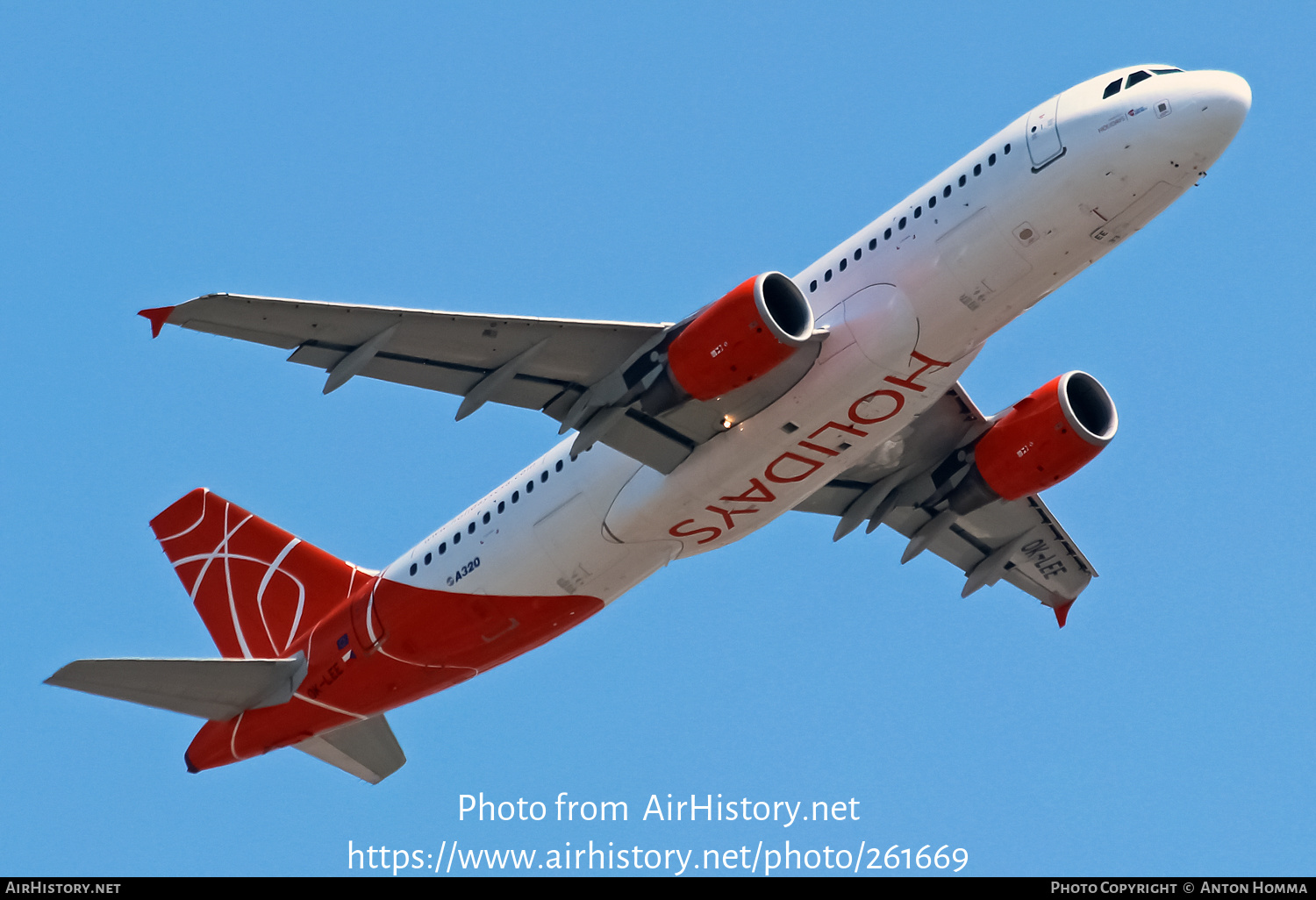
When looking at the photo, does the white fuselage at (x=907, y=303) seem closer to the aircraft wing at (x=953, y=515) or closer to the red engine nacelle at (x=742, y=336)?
the red engine nacelle at (x=742, y=336)

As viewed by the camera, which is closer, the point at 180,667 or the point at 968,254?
the point at 968,254

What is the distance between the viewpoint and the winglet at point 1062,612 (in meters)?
34.6

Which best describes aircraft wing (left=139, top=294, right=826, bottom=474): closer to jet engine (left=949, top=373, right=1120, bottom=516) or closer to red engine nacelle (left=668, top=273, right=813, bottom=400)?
red engine nacelle (left=668, top=273, right=813, bottom=400)

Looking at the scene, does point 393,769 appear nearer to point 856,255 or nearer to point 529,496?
point 529,496

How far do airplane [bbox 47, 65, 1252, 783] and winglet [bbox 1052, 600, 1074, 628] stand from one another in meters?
2.96

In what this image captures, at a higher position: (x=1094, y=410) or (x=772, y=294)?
(x=1094, y=410)

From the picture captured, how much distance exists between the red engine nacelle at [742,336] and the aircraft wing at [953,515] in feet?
19.6

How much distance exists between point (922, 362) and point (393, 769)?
47.3 feet

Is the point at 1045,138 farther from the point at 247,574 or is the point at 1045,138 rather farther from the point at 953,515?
the point at 247,574

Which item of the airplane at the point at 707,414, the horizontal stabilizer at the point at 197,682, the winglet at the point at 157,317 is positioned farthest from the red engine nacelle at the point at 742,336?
the horizontal stabilizer at the point at 197,682

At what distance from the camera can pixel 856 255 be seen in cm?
2591
